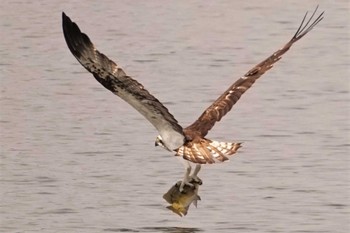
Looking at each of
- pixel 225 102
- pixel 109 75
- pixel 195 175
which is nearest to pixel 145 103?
pixel 109 75

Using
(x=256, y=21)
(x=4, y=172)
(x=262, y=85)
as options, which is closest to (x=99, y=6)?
(x=256, y=21)

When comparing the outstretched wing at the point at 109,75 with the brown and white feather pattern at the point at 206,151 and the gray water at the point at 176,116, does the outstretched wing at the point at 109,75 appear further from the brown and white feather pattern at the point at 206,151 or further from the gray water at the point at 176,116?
the gray water at the point at 176,116

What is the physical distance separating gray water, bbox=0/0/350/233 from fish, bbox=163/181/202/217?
0.81 metres

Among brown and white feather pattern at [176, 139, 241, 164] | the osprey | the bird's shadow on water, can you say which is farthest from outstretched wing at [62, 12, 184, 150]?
the bird's shadow on water

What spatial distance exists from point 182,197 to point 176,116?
177 inches

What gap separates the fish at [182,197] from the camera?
37.0ft

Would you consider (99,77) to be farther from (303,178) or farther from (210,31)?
(210,31)

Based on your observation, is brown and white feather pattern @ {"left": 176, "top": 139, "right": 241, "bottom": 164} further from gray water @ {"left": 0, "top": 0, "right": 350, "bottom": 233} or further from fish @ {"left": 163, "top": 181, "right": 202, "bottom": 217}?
gray water @ {"left": 0, "top": 0, "right": 350, "bottom": 233}

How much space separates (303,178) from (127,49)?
19.7 feet

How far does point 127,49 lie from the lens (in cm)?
1931

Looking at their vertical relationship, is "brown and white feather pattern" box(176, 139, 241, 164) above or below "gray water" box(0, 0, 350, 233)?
above

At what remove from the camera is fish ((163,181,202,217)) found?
444 inches

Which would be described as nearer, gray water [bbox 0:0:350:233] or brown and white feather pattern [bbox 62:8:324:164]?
brown and white feather pattern [bbox 62:8:324:164]

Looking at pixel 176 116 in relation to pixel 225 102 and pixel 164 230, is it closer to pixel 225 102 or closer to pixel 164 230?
pixel 225 102
